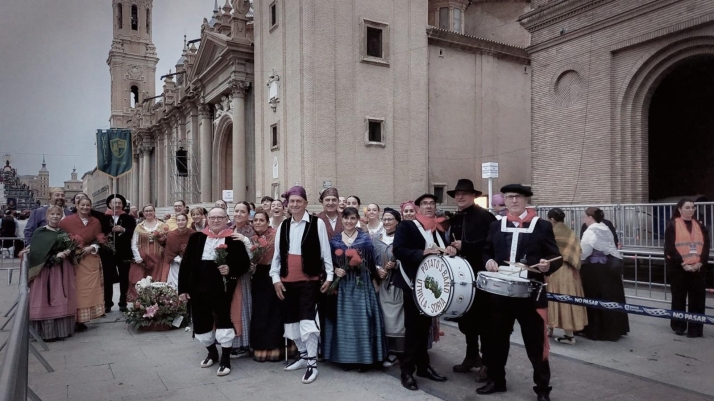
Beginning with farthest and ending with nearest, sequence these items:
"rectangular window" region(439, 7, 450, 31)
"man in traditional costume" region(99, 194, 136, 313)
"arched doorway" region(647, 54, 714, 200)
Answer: "rectangular window" region(439, 7, 450, 31) → "arched doorway" region(647, 54, 714, 200) → "man in traditional costume" region(99, 194, 136, 313)

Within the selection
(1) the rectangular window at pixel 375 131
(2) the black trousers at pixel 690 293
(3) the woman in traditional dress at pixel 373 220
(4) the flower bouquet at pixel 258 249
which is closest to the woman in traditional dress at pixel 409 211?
(3) the woman in traditional dress at pixel 373 220

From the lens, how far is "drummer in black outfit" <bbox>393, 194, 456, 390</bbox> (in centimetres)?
549

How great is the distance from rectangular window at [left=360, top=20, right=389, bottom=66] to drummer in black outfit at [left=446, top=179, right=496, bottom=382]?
15.7 meters

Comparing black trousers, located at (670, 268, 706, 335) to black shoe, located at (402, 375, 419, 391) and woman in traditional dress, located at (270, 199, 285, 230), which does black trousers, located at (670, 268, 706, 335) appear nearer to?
black shoe, located at (402, 375, 419, 391)

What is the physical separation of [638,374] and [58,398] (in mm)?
6439

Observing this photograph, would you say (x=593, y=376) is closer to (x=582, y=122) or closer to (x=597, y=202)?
(x=597, y=202)

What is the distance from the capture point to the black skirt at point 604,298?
7.52 m

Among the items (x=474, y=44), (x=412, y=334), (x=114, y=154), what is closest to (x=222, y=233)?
(x=412, y=334)

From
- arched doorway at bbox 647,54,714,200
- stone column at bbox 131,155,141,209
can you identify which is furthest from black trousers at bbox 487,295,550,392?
stone column at bbox 131,155,141,209

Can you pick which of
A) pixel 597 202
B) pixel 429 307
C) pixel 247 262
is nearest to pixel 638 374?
pixel 429 307

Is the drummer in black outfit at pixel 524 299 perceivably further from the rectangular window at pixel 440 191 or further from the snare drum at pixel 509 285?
the rectangular window at pixel 440 191

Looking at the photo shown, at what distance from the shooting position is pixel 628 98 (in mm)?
12836

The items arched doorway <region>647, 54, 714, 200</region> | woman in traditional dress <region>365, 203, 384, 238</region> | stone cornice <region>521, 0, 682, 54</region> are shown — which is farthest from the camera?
arched doorway <region>647, 54, 714, 200</region>

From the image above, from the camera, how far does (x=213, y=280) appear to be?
6117 mm
